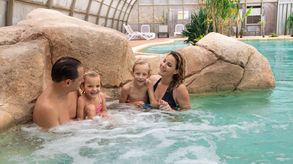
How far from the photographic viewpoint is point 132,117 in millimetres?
3631

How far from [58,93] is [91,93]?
35 centimetres

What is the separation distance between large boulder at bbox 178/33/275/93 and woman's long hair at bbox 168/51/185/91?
4.36 ft

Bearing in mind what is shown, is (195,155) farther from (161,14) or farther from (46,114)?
(161,14)

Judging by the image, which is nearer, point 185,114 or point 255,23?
point 185,114

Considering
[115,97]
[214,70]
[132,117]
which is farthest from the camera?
[214,70]

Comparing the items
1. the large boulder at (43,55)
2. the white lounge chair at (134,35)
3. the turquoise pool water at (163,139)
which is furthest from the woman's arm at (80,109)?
the white lounge chair at (134,35)

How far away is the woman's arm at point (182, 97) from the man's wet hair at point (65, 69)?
140cm

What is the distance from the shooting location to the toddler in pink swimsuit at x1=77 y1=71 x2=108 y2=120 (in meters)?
3.16

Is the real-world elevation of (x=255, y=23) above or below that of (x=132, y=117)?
above

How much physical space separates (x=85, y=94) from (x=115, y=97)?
39.5 inches

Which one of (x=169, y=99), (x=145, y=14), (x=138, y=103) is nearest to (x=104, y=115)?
(x=138, y=103)

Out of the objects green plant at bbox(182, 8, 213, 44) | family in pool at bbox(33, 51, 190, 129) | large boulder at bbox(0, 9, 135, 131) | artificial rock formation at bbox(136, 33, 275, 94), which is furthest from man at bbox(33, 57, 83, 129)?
green plant at bbox(182, 8, 213, 44)

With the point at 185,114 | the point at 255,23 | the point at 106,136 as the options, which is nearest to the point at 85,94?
the point at 106,136

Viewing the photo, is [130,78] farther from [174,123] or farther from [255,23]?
[255,23]
